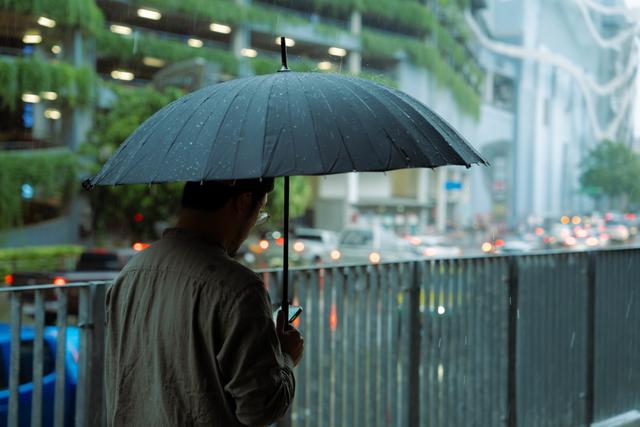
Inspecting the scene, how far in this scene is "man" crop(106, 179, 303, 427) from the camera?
6.17 feet

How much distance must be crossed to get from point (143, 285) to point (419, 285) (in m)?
2.36

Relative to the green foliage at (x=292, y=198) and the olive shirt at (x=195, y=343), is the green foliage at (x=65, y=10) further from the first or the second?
the olive shirt at (x=195, y=343)

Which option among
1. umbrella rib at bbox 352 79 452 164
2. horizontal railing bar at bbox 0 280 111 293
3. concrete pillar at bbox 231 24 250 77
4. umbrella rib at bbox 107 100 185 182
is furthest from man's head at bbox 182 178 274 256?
concrete pillar at bbox 231 24 250 77

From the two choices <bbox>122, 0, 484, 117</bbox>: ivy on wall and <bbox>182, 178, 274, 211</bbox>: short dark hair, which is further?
<bbox>122, 0, 484, 117</bbox>: ivy on wall

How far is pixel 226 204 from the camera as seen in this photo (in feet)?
6.74

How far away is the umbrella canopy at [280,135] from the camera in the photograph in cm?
199

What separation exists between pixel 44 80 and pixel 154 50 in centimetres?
580

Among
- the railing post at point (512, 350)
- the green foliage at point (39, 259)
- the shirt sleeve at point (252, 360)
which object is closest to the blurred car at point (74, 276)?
the shirt sleeve at point (252, 360)

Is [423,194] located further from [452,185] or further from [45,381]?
[45,381]

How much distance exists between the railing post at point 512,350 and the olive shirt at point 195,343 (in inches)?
114

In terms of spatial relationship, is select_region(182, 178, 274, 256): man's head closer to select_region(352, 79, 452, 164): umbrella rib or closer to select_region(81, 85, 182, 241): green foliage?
select_region(352, 79, 452, 164): umbrella rib

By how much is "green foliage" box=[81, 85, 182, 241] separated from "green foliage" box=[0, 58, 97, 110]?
108 centimetres

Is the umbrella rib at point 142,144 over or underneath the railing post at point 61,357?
over

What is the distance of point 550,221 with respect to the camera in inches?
1746
